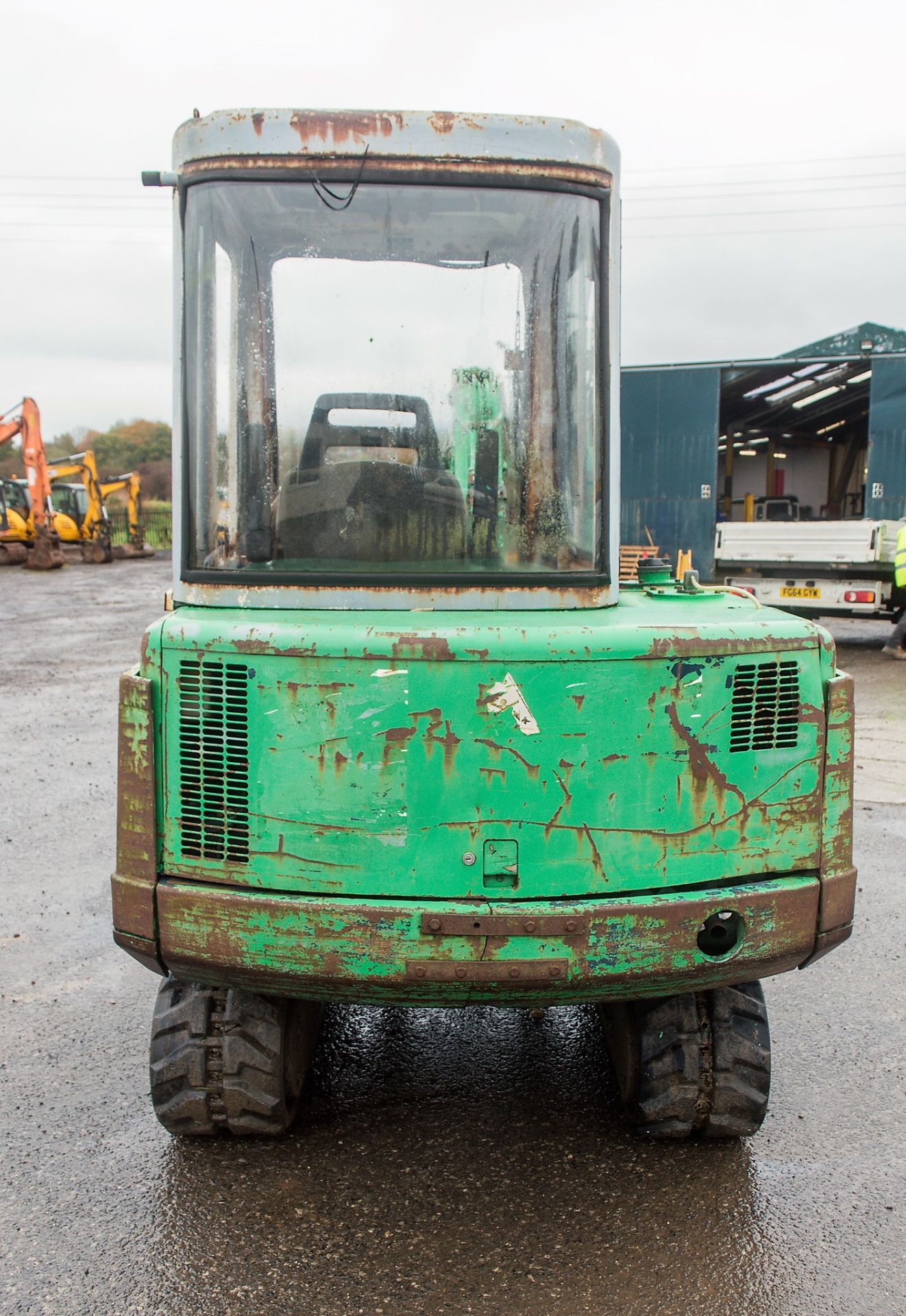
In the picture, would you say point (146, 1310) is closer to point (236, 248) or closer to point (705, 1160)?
point (705, 1160)

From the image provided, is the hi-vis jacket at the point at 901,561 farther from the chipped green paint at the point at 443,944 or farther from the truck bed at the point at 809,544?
the chipped green paint at the point at 443,944

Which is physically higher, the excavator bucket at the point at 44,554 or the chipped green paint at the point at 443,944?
the excavator bucket at the point at 44,554

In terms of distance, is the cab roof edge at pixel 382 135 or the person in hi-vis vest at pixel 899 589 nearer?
the cab roof edge at pixel 382 135

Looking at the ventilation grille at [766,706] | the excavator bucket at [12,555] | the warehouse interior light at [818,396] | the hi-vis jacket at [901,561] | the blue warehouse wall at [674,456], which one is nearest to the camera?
the ventilation grille at [766,706]

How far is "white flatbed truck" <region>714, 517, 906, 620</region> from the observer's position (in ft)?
43.2

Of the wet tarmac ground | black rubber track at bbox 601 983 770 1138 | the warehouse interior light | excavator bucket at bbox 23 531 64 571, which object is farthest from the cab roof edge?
excavator bucket at bbox 23 531 64 571

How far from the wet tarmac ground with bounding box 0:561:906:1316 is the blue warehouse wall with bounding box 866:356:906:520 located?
1175 centimetres

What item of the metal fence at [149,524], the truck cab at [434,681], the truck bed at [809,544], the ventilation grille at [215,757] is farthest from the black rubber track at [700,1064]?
the metal fence at [149,524]

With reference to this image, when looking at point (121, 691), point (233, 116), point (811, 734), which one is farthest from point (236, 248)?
point (811, 734)

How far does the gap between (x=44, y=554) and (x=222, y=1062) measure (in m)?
28.9

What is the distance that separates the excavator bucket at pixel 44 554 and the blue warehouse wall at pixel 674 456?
18.8 metres

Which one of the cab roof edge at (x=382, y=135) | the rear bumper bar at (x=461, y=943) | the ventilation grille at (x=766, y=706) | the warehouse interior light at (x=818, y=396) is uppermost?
the warehouse interior light at (x=818, y=396)

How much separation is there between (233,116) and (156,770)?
1.74 m

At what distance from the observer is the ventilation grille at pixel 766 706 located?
2.84m
